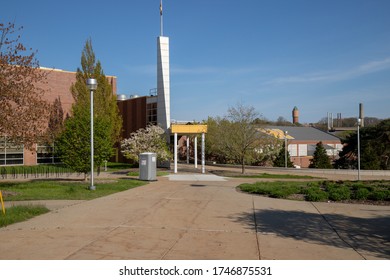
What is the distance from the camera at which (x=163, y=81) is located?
32.8m

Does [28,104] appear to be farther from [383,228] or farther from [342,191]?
[383,228]

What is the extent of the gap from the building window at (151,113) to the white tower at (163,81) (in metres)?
4.13

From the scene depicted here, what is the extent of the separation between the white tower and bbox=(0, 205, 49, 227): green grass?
22.8 meters

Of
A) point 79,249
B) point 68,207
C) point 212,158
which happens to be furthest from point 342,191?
point 212,158

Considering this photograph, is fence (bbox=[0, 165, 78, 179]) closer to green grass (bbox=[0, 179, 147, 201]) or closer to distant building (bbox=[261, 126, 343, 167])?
green grass (bbox=[0, 179, 147, 201])

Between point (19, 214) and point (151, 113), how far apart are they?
29.5 meters

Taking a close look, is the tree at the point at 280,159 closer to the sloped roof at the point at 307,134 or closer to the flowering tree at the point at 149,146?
the flowering tree at the point at 149,146

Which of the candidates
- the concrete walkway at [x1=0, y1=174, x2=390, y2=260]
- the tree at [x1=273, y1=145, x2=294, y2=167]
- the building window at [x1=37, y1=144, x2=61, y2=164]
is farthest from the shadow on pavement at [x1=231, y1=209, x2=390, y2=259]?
the building window at [x1=37, y1=144, x2=61, y2=164]

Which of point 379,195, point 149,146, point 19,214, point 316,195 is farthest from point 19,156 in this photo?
point 379,195

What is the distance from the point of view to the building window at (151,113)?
38406mm

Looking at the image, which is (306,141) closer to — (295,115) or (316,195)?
(316,195)

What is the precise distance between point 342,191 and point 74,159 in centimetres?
1241

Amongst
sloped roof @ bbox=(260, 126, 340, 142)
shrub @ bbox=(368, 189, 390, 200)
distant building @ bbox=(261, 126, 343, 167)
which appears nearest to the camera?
shrub @ bbox=(368, 189, 390, 200)

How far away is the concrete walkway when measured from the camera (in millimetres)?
6645
